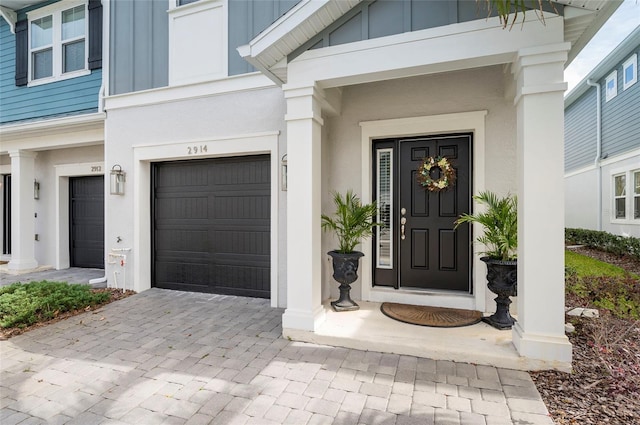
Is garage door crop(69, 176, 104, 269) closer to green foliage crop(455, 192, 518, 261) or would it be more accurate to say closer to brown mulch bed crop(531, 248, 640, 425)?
green foliage crop(455, 192, 518, 261)

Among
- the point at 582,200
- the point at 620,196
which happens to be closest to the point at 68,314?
the point at 620,196

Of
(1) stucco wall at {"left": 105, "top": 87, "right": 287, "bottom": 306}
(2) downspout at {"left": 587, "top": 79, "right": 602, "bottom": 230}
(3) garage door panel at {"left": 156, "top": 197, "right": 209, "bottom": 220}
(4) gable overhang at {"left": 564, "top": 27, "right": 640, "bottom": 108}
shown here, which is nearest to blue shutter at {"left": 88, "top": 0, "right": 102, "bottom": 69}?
(1) stucco wall at {"left": 105, "top": 87, "right": 287, "bottom": 306}

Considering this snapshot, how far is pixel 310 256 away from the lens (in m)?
3.44

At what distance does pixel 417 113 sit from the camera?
4.18m

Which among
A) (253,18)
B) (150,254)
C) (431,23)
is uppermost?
(253,18)

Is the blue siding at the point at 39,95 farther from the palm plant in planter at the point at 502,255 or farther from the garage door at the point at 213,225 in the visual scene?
the palm plant in planter at the point at 502,255

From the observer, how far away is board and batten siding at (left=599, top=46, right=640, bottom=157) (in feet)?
25.9

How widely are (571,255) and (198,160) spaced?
8.81 meters

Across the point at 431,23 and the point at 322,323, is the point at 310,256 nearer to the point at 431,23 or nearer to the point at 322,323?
the point at 322,323

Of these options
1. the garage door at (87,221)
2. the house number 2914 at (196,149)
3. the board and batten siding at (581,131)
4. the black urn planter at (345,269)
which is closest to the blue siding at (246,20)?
the house number 2914 at (196,149)

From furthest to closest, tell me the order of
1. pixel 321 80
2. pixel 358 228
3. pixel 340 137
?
pixel 340 137 < pixel 358 228 < pixel 321 80

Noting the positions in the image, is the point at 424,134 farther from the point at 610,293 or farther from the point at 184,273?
the point at 184,273

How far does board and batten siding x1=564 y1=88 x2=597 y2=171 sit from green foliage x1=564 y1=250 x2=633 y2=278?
168 inches

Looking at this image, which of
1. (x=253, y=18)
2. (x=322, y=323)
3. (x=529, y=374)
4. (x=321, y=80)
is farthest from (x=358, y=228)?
(x=253, y=18)
